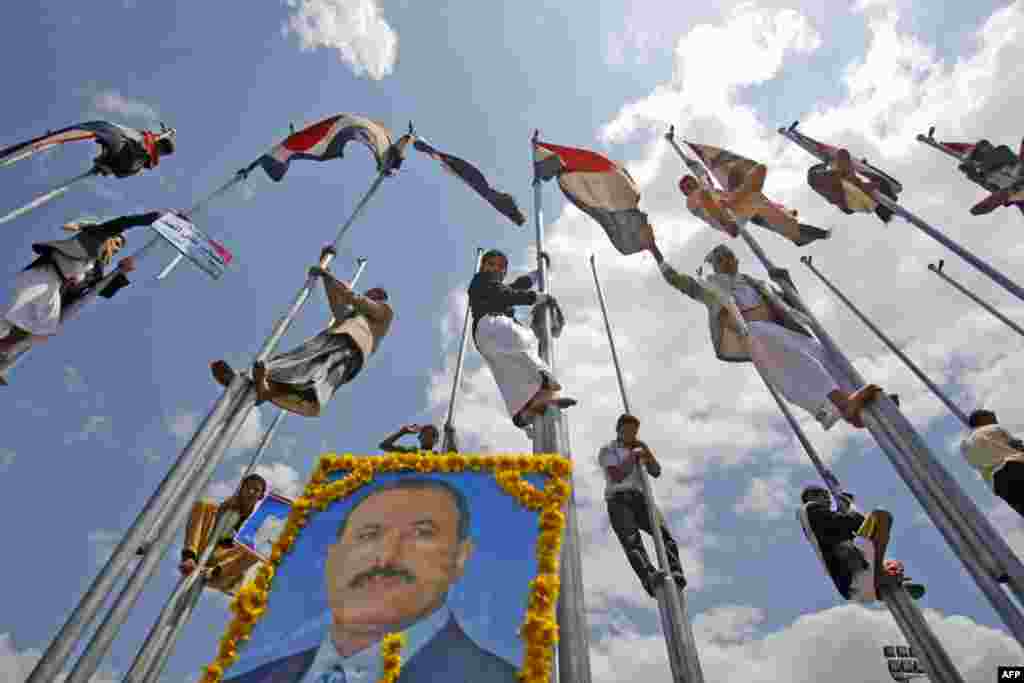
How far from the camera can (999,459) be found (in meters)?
7.24

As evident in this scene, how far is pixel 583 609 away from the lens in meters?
4.31

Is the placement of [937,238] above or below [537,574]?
above

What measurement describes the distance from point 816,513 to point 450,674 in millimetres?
4679

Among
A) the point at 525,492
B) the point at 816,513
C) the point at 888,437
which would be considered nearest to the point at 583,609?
the point at 525,492

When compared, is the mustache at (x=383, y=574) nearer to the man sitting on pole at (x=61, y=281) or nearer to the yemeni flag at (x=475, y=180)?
the man sitting on pole at (x=61, y=281)

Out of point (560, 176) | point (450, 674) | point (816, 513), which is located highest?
point (560, 176)

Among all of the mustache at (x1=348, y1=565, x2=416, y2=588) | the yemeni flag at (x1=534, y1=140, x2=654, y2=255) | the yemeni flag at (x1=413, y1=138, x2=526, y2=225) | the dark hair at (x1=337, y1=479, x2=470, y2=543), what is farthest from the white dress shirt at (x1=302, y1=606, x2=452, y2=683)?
the yemeni flag at (x1=413, y1=138, x2=526, y2=225)

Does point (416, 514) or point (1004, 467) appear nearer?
point (416, 514)

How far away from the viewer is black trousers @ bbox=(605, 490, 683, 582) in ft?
23.7

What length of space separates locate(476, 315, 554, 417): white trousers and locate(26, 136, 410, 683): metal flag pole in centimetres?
235

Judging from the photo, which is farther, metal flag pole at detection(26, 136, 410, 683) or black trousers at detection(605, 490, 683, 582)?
black trousers at detection(605, 490, 683, 582)

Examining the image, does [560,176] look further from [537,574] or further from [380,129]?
[537,574]

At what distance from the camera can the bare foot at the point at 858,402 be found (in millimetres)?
4316

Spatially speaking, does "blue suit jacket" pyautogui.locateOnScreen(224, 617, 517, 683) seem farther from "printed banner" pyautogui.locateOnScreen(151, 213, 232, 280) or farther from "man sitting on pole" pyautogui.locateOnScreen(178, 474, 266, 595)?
"printed banner" pyautogui.locateOnScreen(151, 213, 232, 280)
